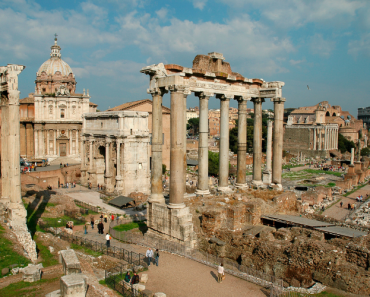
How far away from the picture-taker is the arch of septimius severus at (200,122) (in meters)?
13.0

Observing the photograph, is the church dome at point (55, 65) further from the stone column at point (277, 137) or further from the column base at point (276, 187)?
the column base at point (276, 187)

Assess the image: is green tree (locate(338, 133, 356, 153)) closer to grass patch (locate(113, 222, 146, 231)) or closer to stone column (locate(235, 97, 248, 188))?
stone column (locate(235, 97, 248, 188))

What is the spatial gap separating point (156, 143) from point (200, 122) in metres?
2.82

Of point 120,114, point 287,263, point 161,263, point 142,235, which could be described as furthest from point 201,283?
point 120,114

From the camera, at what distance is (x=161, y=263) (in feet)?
38.2

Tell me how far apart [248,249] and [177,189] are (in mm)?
3336

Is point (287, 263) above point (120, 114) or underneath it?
underneath

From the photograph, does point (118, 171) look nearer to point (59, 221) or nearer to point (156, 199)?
point (59, 221)

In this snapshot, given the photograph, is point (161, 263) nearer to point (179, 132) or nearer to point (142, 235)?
point (142, 235)

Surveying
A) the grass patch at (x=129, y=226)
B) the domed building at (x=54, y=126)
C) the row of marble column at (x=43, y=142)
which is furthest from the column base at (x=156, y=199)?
the row of marble column at (x=43, y=142)

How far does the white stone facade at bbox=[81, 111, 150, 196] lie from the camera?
3244 centimetres

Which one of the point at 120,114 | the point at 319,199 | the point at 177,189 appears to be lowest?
the point at 319,199

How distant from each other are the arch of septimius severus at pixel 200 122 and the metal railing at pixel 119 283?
2.64m

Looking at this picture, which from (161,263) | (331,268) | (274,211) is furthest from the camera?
(274,211)
